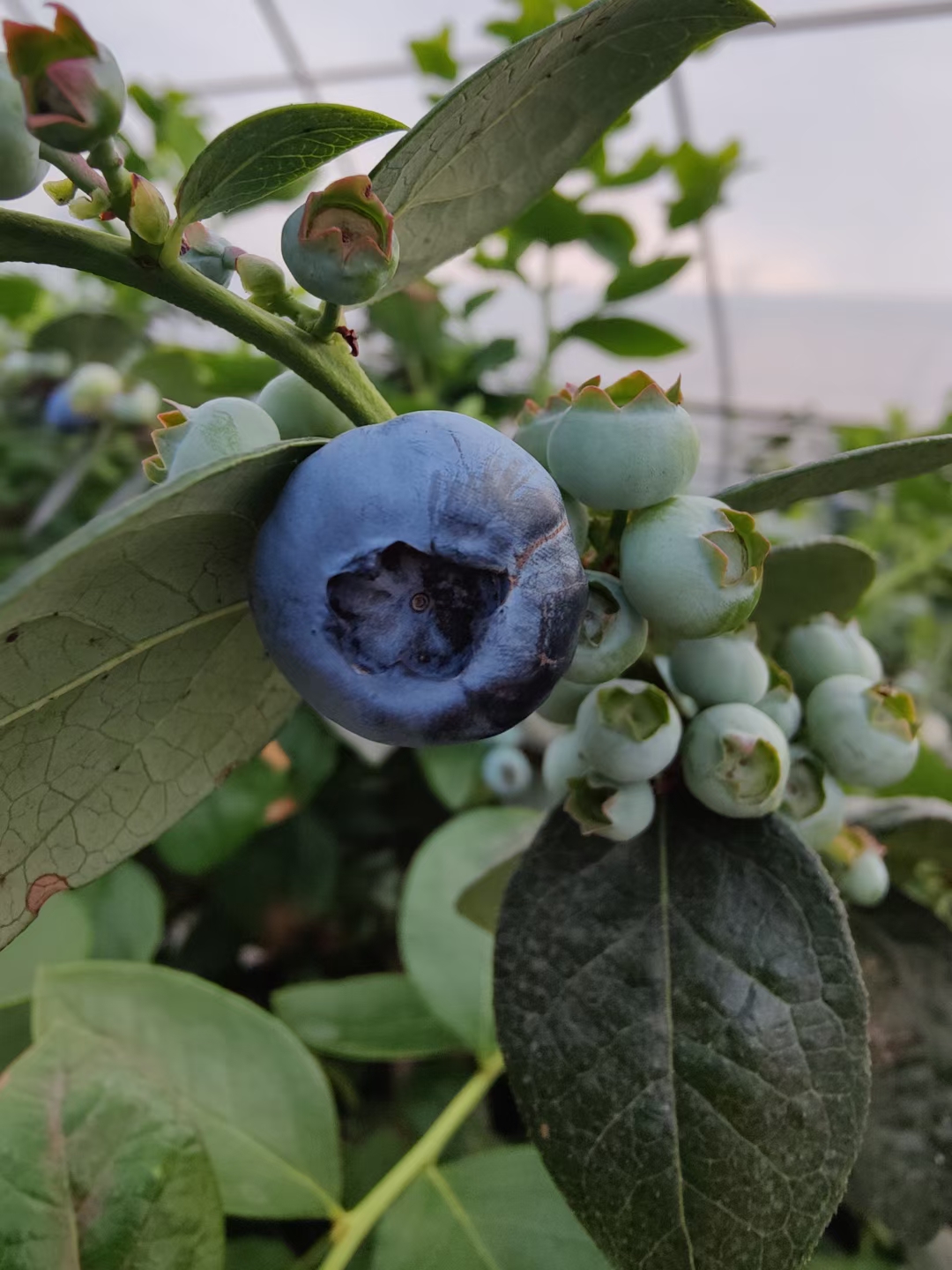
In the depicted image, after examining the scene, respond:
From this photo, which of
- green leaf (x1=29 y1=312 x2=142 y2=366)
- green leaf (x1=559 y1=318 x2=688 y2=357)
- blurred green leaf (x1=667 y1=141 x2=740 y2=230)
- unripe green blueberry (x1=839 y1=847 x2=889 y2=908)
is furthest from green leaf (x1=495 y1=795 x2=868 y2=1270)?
green leaf (x1=29 y1=312 x2=142 y2=366)

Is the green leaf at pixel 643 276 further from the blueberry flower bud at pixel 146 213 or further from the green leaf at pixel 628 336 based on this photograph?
the blueberry flower bud at pixel 146 213

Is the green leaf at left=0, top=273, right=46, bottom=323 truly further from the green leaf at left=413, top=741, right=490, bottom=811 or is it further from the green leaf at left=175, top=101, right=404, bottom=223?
the green leaf at left=175, top=101, right=404, bottom=223

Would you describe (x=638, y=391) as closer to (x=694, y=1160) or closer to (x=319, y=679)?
(x=319, y=679)

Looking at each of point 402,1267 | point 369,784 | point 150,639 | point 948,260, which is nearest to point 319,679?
point 150,639

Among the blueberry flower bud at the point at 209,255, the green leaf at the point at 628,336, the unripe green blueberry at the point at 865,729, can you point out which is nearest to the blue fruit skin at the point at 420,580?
the blueberry flower bud at the point at 209,255

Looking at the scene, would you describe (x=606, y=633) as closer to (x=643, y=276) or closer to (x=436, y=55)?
(x=643, y=276)

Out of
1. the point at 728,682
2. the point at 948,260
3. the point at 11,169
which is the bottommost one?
the point at 948,260
